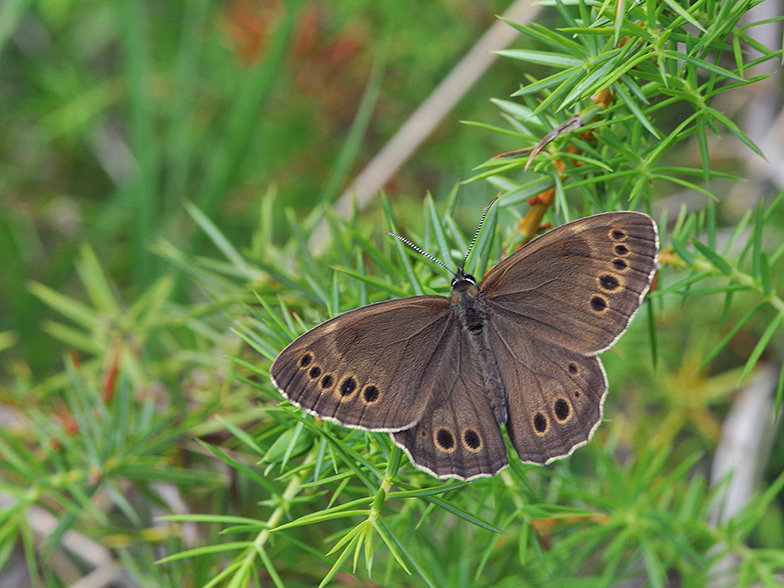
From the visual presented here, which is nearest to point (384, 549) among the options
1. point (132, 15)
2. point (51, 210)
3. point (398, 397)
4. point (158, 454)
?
point (398, 397)

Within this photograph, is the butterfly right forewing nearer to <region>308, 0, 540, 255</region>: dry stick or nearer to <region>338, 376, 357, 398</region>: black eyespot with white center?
<region>338, 376, 357, 398</region>: black eyespot with white center

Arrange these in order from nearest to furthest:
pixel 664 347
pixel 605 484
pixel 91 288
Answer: pixel 605 484 → pixel 91 288 → pixel 664 347

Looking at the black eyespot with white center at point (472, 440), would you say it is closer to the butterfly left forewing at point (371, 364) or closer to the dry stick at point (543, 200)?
the butterfly left forewing at point (371, 364)

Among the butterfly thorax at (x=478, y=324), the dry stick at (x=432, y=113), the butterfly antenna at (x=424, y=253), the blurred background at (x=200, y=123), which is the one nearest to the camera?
the butterfly antenna at (x=424, y=253)

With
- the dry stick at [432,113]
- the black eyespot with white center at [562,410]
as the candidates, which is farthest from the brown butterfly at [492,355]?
the dry stick at [432,113]

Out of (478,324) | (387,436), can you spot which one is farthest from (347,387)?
(478,324)

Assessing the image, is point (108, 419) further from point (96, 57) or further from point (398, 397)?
point (96, 57)
